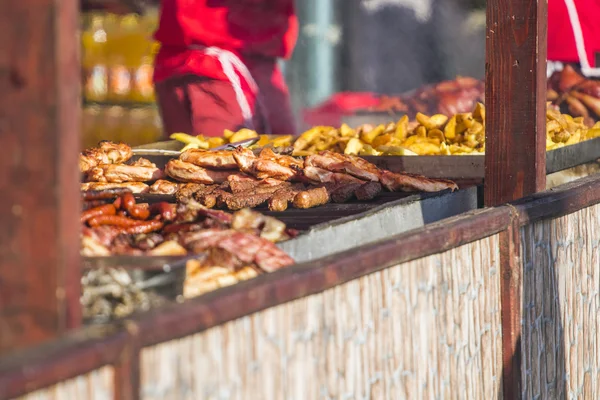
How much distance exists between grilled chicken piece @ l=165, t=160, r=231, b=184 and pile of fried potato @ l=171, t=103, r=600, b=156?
0.86 metres

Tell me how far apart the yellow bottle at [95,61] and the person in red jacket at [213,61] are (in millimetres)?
3594

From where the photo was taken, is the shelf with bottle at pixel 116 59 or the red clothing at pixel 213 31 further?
the shelf with bottle at pixel 116 59

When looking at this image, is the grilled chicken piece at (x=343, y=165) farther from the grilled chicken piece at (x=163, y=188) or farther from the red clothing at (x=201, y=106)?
the red clothing at (x=201, y=106)

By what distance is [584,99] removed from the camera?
595 cm

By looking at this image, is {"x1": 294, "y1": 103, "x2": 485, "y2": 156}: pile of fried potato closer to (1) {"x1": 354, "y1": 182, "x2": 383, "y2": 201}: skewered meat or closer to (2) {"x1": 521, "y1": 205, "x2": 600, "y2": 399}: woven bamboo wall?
(1) {"x1": 354, "y1": 182, "x2": 383, "y2": 201}: skewered meat

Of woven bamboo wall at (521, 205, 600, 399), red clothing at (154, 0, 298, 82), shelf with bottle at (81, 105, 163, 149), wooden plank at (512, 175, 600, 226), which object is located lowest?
shelf with bottle at (81, 105, 163, 149)

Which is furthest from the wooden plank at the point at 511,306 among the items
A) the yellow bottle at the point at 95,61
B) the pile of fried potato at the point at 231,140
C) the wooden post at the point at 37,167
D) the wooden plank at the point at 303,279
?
the yellow bottle at the point at 95,61

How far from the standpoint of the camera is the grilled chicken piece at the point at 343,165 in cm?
370

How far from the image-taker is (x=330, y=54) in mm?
9531

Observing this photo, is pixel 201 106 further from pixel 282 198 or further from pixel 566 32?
pixel 282 198

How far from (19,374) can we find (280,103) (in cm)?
528

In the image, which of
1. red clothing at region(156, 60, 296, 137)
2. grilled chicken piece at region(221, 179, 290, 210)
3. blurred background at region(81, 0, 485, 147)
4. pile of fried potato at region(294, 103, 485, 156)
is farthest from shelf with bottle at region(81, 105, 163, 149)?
grilled chicken piece at region(221, 179, 290, 210)

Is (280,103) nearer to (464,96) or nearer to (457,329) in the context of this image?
(464,96)

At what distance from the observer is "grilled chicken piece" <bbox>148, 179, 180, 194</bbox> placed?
12.0 feet
